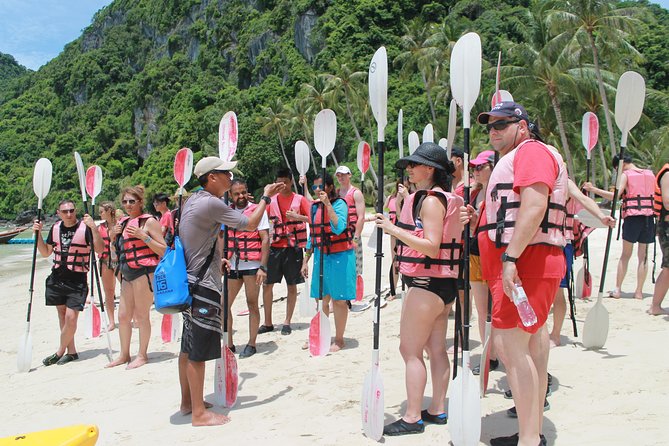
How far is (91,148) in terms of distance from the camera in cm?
8519

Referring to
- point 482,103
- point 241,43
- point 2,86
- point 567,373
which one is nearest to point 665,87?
point 482,103

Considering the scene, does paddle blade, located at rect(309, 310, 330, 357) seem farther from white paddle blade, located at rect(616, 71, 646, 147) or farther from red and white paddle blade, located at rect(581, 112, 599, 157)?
red and white paddle blade, located at rect(581, 112, 599, 157)

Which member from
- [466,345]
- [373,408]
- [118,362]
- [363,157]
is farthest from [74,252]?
[466,345]

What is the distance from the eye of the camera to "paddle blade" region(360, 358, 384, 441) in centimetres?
332

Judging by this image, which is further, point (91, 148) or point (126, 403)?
point (91, 148)

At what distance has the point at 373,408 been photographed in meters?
3.34

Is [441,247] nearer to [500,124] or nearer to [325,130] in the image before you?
[500,124]

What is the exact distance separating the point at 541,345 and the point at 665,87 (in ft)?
149

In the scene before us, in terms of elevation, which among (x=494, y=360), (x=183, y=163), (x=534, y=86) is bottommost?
→ (x=494, y=360)

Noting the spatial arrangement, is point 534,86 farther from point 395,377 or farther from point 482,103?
point 395,377

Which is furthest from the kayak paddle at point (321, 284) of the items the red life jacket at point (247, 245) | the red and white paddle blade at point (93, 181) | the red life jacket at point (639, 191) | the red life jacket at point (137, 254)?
the red life jacket at point (639, 191)

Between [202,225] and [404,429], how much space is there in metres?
2.01

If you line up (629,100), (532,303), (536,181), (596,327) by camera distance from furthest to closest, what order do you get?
(629,100)
(596,327)
(532,303)
(536,181)

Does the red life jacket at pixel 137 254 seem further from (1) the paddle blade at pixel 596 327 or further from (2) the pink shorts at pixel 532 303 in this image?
(1) the paddle blade at pixel 596 327
